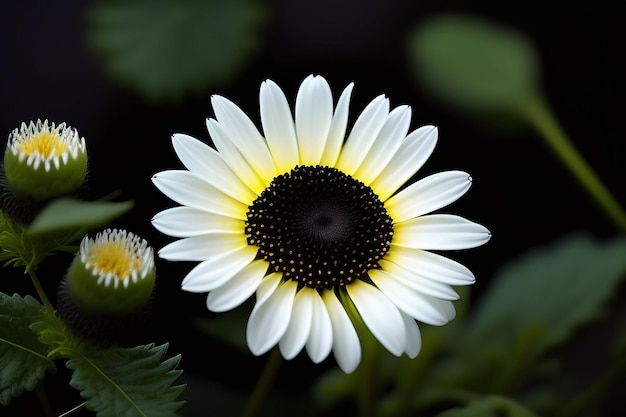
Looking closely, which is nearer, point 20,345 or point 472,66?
point 20,345

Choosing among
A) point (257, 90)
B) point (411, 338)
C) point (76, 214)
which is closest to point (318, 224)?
point (411, 338)

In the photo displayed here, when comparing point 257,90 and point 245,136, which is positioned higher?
point 245,136

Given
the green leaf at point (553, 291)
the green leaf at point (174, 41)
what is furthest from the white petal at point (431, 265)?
the green leaf at point (174, 41)

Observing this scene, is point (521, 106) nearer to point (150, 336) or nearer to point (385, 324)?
point (150, 336)

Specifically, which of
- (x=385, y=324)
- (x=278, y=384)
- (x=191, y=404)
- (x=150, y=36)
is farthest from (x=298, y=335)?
(x=150, y=36)

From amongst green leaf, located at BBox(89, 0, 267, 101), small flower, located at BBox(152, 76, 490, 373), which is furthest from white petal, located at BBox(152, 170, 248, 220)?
green leaf, located at BBox(89, 0, 267, 101)

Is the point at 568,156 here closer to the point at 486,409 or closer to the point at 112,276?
the point at 486,409

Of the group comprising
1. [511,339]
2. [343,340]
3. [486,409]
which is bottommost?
[511,339]
